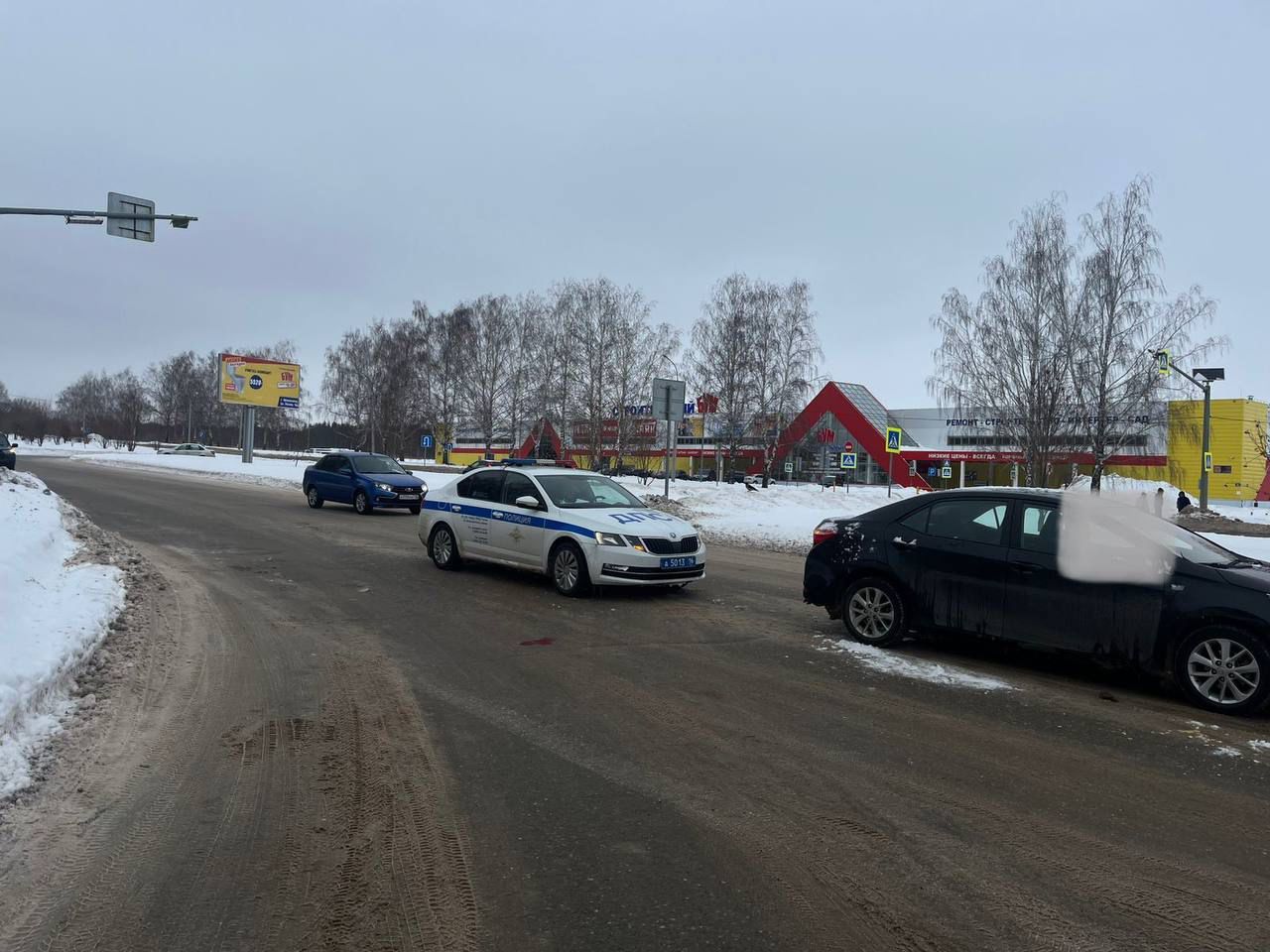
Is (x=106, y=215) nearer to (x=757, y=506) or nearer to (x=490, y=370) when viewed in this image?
(x=757, y=506)

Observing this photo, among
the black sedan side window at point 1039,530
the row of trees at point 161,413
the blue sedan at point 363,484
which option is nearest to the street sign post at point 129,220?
the blue sedan at point 363,484

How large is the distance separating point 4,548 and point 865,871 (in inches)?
348

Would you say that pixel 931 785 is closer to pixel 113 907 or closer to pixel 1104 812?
pixel 1104 812

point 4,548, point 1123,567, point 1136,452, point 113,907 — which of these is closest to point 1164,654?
point 1123,567

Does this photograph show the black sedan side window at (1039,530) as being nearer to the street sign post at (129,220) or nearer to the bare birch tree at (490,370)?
the street sign post at (129,220)

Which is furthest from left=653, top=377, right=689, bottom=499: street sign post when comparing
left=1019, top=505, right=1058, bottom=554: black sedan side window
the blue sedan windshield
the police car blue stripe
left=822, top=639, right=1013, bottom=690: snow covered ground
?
left=1019, top=505, right=1058, bottom=554: black sedan side window

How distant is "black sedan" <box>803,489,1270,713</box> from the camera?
601 cm

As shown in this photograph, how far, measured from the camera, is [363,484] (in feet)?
70.2

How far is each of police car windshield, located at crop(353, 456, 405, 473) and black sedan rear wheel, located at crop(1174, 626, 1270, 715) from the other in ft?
62.6

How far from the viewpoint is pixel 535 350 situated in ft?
174

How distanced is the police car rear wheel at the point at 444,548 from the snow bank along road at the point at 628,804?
3.96m

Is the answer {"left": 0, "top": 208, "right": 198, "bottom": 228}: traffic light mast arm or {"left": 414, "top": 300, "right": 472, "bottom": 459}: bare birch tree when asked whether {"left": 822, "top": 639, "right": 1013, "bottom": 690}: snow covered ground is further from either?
{"left": 414, "top": 300, "right": 472, "bottom": 459}: bare birch tree

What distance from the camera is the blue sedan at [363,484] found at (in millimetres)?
21266

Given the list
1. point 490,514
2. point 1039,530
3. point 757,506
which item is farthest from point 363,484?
point 1039,530
